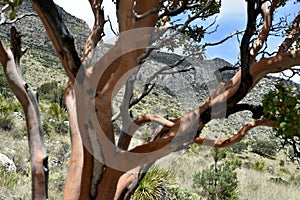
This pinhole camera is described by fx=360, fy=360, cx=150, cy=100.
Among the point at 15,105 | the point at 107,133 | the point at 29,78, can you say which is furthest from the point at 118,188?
the point at 29,78

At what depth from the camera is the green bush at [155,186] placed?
674cm

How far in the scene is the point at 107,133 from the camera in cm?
287

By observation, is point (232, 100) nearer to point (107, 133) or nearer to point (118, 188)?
point (107, 133)

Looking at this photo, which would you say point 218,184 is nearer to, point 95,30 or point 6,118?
point 95,30

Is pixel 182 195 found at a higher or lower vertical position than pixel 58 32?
lower

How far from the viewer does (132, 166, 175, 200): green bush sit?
674cm

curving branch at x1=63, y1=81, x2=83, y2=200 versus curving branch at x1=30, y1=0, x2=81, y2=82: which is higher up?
curving branch at x1=30, y1=0, x2=81, y2=82

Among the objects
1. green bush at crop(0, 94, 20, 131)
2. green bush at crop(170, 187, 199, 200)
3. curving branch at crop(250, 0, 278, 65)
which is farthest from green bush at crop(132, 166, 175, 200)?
green bush at crop(0, 94, 20, 131)

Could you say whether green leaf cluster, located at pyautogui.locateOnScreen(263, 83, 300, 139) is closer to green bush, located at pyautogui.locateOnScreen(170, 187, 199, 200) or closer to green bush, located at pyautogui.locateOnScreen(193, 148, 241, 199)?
green bush, located at pyautogui.locateOnScreen(170, 187, 199, 200)

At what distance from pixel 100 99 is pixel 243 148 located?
22104 mm


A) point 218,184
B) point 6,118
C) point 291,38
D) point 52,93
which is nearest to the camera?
point 291,38

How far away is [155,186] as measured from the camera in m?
6.96

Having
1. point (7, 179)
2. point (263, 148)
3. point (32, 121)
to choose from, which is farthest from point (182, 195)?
point (263, 148)

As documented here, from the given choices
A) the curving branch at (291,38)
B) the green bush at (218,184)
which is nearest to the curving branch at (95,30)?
the curving branch at (291,38)
